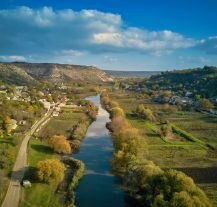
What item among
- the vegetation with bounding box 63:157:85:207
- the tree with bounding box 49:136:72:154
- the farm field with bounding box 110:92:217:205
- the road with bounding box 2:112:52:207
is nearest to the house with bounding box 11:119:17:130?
the road with bounding box 2:112:52:207

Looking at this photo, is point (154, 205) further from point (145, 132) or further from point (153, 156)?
point (145, 132)

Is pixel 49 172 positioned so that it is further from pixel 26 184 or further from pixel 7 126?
pixel 7 126

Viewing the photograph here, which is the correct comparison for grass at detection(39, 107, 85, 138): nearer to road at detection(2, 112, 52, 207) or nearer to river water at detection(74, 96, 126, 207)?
road at detection(2, 112, 52, 207)

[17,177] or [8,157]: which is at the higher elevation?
[8,157]

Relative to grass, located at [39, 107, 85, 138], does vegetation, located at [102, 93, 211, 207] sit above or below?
above

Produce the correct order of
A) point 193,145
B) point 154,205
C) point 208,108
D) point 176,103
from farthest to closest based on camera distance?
point 176,103
point 208,108
point 193,145
point 154,205

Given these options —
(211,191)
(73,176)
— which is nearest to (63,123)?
(73,176)

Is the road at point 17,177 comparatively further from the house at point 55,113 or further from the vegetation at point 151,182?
the house at point 55,113

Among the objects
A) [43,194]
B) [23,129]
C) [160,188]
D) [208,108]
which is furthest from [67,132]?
[208,108]
